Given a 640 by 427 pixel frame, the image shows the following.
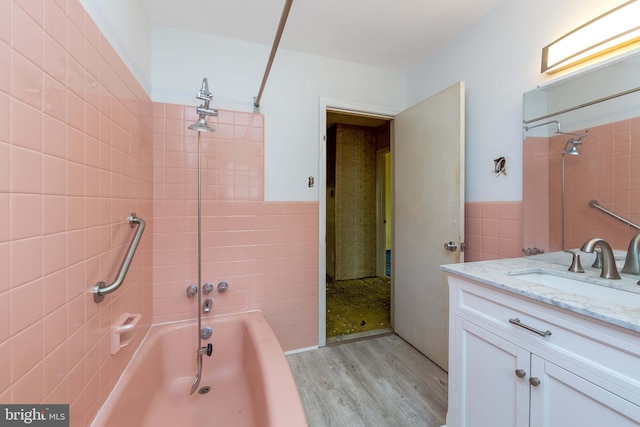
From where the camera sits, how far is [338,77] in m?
2.10

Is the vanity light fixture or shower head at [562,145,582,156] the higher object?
the vanity light fixture

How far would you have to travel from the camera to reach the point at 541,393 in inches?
33.0

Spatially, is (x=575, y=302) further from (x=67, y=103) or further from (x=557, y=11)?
(x=67, y=103)

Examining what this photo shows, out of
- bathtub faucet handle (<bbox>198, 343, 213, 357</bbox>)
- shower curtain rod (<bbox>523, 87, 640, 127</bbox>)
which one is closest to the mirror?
shower curtain rod (<bbox>523, 87, 640, 127</bbox>)

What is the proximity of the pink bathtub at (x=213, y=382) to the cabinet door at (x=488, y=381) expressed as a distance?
30.4 inches

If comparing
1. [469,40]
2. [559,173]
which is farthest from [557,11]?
[559,173]

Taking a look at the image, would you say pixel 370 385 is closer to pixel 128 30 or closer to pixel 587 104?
pixel 587 104

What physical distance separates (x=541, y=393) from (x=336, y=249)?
10.2ft

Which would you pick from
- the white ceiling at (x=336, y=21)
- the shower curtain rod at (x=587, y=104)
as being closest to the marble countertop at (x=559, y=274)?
the shower curtain rod at (x=587, y=104)

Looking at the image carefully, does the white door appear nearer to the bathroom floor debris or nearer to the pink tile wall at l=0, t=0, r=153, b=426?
the bathroom floor debris

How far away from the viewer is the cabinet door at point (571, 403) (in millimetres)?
669

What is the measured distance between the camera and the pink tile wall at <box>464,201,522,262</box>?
4.87 feet

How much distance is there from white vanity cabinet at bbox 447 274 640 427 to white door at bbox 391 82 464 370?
645 mm

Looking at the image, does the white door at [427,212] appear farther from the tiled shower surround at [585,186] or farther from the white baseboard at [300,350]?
the white baseboard at [300,350]
